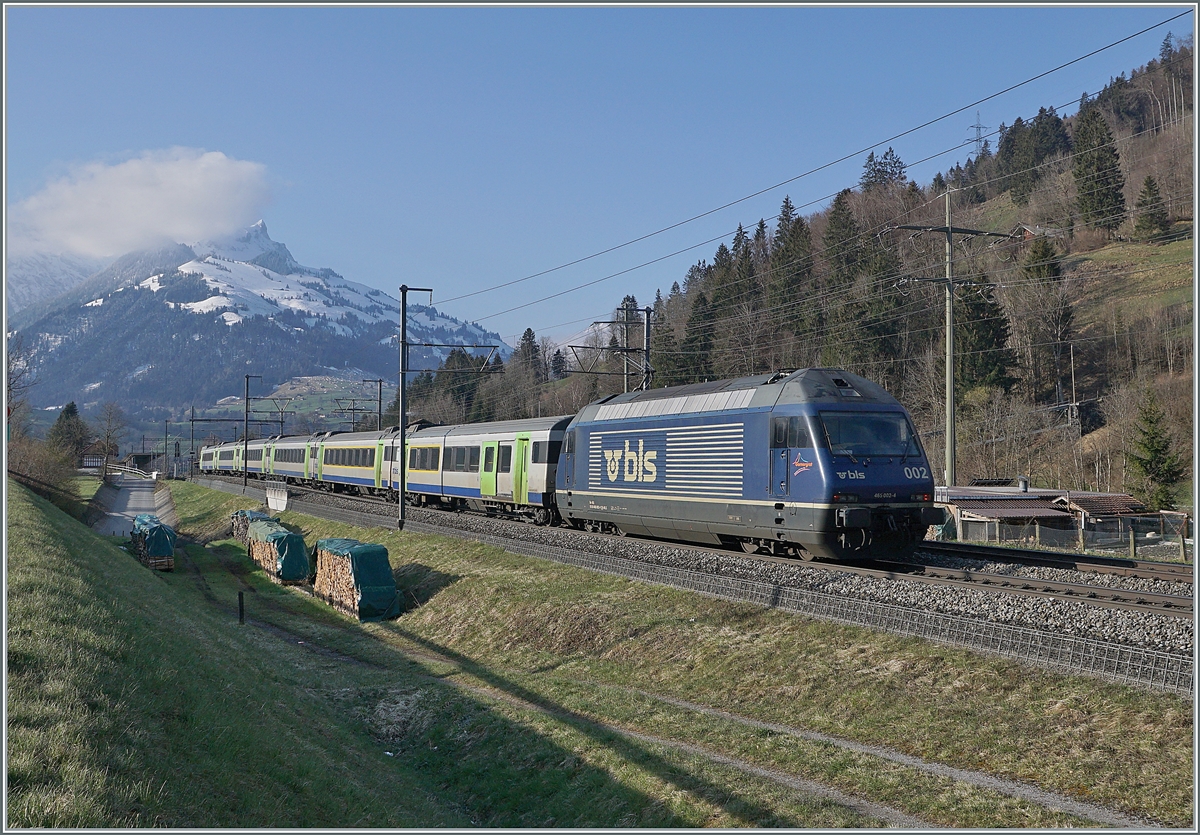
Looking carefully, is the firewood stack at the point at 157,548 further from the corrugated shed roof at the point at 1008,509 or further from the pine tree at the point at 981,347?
the pine tree at the point at 981,347

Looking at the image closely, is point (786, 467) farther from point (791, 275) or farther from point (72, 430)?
point (72, 430)

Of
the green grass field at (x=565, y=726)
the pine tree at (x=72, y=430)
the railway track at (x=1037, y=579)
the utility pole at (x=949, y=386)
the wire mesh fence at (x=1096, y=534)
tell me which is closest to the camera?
the green grass field at (x=565, y=726)

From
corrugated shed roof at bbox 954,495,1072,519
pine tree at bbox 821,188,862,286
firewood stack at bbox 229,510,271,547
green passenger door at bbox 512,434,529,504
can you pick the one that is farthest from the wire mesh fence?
pine tree at bbox 821,188,862,286

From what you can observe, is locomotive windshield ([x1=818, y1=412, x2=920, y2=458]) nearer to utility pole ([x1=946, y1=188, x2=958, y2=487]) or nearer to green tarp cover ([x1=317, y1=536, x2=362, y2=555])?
utility pole ([x1=946, y1=188, x2=958, y2=487])

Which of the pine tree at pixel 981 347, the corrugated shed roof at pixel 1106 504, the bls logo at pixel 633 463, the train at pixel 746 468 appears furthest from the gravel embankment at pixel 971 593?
the pine tree at pixel 981 347

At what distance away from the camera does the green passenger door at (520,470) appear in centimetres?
3075

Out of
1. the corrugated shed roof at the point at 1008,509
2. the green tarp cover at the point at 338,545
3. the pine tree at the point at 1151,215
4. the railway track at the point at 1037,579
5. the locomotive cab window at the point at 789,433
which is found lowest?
the green tarp cover at the point at 338,545

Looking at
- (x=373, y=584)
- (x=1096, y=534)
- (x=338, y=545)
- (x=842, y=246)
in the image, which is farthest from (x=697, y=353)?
(x=373, y=584)

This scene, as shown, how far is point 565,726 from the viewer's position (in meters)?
12.7

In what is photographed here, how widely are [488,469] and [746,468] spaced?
16681mm

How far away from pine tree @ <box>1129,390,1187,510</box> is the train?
29979 mm

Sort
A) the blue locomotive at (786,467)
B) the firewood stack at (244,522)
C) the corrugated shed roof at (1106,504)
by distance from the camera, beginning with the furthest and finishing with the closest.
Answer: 1. the firewood stack at (244,522)
2. the corrugated shed roof at (1106,504)
3. the blue locomotive at (786,467)

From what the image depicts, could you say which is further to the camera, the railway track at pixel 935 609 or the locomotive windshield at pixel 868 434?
the locomotive windshield at pixel 868 434

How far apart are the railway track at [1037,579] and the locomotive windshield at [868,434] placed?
2.37 m
